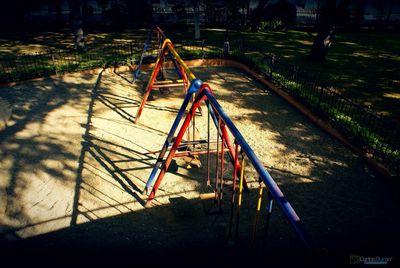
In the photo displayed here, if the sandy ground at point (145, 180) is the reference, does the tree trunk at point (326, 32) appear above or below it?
above

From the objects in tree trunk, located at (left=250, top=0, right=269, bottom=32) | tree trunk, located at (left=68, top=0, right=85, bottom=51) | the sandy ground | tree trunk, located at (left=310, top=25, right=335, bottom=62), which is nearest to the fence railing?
tree trunk, located at (left=68, top=0, right=85, bottom=51)

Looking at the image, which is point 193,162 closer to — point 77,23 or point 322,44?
point 322,44

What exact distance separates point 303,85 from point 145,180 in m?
7.24

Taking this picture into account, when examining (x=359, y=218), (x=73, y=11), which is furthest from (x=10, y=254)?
(x=73, y=11)

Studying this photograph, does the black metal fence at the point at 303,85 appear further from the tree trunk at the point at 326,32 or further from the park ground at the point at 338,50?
the tree trunk at the point at 326,32

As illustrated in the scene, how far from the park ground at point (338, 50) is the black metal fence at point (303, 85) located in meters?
0.75

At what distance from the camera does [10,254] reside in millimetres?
4727

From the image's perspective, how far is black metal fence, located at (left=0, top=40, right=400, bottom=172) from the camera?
730cm

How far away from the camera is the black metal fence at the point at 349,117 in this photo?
22.7 ft

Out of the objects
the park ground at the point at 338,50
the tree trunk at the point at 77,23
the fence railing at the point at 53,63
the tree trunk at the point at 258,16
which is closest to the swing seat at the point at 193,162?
the park ground at the point at 338,50

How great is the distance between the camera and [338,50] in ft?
58.6

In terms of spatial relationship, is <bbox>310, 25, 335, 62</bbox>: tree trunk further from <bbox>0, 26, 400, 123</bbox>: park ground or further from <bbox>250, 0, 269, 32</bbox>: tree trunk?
<bbox>250, 0, 269, 32</bbox>: tree trunk

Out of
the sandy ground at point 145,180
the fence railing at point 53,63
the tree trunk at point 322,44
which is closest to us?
the sandy ground at point 145,180

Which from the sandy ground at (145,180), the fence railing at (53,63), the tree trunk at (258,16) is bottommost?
the sandy ground at (145,180)
